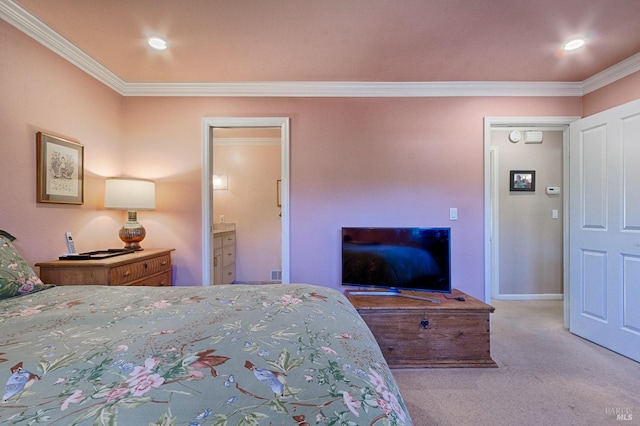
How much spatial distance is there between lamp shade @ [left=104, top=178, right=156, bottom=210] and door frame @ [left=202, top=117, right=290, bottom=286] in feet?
1.63

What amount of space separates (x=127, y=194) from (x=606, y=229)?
4221 millimetres

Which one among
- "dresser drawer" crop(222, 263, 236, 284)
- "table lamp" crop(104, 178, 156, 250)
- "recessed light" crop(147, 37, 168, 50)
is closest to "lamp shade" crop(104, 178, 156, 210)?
"table lamp" crop(104, 178, 156, 250)

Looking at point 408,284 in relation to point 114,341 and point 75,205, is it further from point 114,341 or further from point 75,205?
point 75,205

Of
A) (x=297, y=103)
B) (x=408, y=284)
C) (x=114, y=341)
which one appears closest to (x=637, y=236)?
(x=408, y=284)

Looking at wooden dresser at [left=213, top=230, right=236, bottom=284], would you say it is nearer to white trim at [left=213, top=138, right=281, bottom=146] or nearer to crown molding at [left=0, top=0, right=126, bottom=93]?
white trim at [left=213, top=138, right=281, bottom=146]

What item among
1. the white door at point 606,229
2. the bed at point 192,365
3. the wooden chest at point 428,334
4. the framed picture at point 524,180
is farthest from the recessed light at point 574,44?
the bed at point 192,365

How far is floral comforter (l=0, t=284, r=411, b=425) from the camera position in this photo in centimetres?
51

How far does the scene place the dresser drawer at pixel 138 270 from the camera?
193 centimetres

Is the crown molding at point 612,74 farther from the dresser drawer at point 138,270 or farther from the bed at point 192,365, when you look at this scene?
the dresser drawer at point 138,270

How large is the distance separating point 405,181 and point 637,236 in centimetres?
183

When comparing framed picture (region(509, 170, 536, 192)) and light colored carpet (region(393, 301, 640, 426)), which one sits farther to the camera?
framed picture (region(509, 170, 536, 192))

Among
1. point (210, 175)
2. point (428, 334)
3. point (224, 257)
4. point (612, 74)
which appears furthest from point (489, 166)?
point (224, 257)

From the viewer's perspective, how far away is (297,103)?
271 centimetres

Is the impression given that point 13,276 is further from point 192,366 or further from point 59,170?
point 192,366
